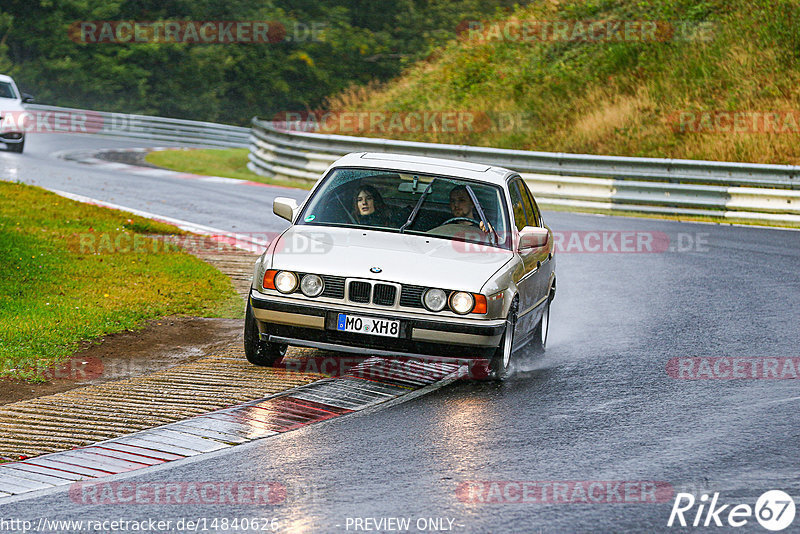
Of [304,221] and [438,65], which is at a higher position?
[438,65]

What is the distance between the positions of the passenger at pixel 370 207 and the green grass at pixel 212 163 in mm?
14396

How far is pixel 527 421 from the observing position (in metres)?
7.09

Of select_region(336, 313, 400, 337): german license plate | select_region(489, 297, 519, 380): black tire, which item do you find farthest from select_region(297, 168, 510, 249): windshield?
select_region(336, 313, 400, 337): german license plate

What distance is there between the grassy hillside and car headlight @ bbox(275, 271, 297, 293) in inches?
676

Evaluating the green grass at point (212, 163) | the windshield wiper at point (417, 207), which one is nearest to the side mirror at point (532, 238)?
the windshield wiper at point (417, 207)

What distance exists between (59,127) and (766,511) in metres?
37.3

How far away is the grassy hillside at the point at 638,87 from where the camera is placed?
25.0 meters

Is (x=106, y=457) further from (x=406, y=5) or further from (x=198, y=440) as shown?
(x=406, y=5)

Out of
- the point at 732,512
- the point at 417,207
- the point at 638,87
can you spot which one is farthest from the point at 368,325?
the point at 638,87

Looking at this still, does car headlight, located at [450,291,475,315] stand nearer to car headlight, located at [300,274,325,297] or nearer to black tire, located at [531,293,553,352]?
car headlight, located at [300,274,325,297]

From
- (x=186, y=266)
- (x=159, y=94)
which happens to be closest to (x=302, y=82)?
(x=159, y=94)

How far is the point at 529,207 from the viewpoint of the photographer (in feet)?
32.7

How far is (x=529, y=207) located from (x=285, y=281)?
299 cm

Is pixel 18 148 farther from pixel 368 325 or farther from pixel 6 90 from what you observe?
pixel 368 325
